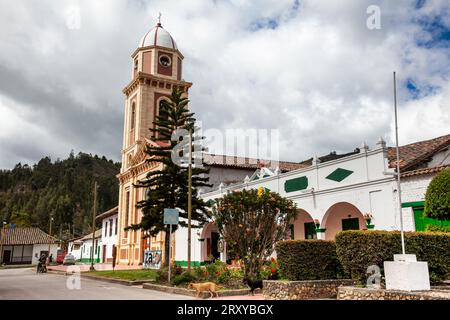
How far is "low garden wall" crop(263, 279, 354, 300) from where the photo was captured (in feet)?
36.4

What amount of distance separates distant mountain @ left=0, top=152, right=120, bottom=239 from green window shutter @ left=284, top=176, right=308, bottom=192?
64110 mm

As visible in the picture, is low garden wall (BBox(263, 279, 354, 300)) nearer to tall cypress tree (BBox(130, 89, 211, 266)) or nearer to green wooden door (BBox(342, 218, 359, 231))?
green wooden door (BBox(342, 218, 359, 231))

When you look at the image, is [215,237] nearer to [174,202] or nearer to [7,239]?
[174,202]

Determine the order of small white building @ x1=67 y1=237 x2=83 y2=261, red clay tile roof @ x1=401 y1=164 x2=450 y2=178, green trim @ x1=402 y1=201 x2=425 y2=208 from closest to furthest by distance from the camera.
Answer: red clay tile roof @ x1=401 y1=164 x2=450 y2=178
green trim @ x1=402 y1=201 x2=425 y2=208
small white building @ x1=67 y1=237 x2=83 y2=261

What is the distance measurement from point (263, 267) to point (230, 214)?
2.14 metres

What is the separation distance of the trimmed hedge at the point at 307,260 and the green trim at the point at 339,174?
5834 mm

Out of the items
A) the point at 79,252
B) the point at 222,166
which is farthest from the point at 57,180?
the point at 222,166

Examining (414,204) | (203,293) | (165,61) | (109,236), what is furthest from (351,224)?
(109,236)

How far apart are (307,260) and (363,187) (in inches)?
236

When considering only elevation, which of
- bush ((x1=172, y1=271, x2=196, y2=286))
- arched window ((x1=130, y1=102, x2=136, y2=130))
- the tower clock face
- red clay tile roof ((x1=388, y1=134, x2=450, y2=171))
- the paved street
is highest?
the tower clock face

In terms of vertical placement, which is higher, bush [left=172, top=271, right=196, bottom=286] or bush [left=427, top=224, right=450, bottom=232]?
bush [left=427, top=224, right=450, bottom=232]

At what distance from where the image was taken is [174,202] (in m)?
22.0

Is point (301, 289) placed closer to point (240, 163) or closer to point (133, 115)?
point (240, 163)

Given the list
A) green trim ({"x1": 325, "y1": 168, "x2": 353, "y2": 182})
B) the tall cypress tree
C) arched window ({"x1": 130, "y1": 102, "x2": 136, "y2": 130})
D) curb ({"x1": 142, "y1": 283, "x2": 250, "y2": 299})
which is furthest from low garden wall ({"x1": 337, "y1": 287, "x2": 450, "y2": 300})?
arched window ({"x1": 130, "y1": 102, "x2": 136, "y2": 130})
